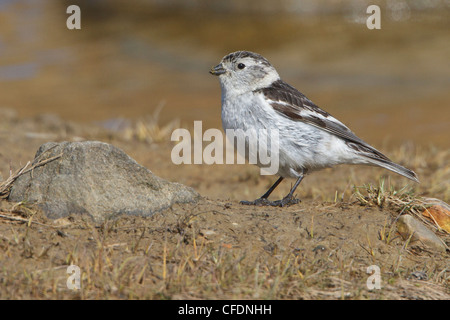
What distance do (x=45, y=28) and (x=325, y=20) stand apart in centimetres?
797

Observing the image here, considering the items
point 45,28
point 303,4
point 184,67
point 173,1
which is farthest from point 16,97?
point 303,4

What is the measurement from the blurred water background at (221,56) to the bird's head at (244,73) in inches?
167

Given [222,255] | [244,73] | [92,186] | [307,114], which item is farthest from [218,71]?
[222,255]

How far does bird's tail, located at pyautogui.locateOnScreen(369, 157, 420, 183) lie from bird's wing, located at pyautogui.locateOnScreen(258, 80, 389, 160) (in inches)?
1.4

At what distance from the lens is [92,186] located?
165 inches

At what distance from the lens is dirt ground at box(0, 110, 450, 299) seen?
11.5 feet

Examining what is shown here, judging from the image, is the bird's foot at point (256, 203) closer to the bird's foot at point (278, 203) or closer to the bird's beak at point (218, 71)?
the bird's foot at point (278, 203)

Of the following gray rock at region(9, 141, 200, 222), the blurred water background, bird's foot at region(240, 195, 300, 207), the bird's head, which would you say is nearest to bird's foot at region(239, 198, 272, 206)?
bird's foot at region(240, 195, 300, 207)

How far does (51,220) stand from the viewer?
4105mm

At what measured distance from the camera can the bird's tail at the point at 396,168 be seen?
526 cm

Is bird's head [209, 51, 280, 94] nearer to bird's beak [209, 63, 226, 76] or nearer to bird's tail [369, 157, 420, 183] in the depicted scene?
bird's beak [209, 63, 226, 76]

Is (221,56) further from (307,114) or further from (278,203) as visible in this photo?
(278,203)

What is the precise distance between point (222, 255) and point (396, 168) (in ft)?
7.09
